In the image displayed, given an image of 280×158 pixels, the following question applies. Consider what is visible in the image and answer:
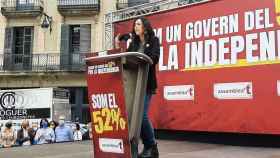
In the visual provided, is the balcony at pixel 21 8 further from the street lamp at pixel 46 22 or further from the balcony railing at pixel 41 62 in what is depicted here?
the balcony railing at pixel 41 62

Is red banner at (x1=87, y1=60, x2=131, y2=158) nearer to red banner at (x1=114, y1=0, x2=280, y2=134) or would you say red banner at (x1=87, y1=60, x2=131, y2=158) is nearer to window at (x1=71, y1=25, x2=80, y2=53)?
red banner at (x1=114, y1=0, x2=280, y2=134)

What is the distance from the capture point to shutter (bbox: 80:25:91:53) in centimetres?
3129

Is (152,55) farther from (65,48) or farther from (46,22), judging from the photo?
(46,22)

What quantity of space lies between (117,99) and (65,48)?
2630cm

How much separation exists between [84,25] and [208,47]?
Result: 2134cm

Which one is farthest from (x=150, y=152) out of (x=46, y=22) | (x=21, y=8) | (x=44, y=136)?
(x=21, y=8)

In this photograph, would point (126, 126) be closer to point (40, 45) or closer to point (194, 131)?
point (194, 131)

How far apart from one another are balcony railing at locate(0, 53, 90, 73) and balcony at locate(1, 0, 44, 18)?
101 inches

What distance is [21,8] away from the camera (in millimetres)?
32438

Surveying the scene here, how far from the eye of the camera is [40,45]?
31.9 metres

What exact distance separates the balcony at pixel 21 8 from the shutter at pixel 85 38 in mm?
2906

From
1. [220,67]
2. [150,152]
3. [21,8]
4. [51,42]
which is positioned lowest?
[150,152]

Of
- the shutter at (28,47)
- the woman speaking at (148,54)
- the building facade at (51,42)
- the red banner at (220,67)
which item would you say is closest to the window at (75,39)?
the building facade at (51,42)

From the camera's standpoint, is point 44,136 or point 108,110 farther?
point 44,136
